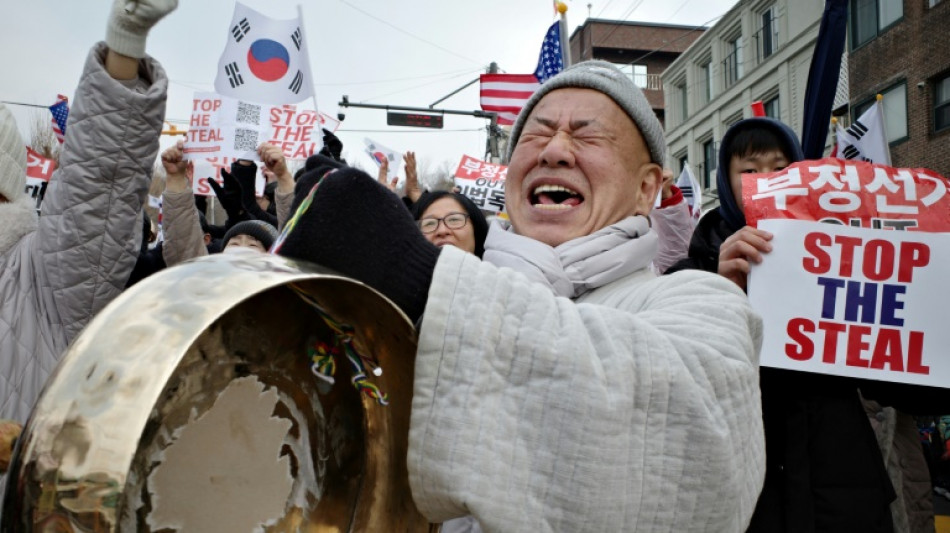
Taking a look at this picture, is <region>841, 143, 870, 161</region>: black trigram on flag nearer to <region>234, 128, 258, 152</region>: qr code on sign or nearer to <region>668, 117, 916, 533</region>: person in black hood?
<region>668, 117, 916, 533</region>: person in black hood

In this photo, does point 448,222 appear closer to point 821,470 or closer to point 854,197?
point 854,197

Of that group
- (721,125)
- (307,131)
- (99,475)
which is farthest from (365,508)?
(721,125)

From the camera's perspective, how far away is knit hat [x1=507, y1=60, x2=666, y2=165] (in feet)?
5.05

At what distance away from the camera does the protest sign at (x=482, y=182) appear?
7688 mm

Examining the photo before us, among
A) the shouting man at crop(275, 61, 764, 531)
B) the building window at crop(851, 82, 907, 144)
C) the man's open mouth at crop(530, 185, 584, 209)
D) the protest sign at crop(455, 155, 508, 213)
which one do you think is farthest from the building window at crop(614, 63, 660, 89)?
the shouting man at crop(275, 61, 764, 531)

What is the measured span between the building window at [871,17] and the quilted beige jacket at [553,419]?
2138 centimetres

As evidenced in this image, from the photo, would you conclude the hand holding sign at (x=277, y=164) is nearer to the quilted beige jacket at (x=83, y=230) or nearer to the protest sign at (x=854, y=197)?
the quilted beige jacket at (x=83, y=230)

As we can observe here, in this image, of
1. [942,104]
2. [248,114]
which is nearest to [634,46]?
[942,104]

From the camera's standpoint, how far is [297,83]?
17.6ft

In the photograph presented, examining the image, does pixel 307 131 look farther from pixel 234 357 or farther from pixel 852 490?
pixel 234 357

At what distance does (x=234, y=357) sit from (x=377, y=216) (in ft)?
0.78

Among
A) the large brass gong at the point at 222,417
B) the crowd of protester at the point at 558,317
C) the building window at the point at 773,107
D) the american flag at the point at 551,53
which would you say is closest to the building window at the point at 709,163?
the building window at the point at 773,107

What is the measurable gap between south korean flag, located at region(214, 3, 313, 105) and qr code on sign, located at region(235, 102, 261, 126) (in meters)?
0.53

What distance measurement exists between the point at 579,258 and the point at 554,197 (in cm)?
28
